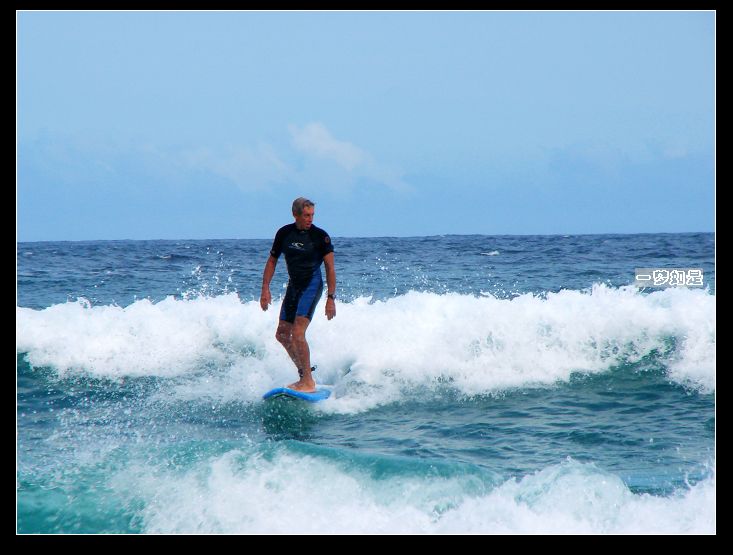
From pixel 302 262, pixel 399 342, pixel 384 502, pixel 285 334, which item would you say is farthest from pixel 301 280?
pixel 384 502

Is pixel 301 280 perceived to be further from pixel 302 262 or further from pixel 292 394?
pixel 292 394

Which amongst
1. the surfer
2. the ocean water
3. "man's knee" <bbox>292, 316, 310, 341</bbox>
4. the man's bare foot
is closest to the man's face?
the surfer

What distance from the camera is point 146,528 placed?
4.69 m

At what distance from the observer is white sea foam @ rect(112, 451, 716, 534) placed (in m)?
4.54

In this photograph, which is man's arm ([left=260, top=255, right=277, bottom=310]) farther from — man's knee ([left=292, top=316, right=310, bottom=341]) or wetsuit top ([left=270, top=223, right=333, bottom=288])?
man's knee ([left=292, top=316, right=310, bottom=341])

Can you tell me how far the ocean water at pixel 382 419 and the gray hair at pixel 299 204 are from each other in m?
2.00

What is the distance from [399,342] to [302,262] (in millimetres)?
2082

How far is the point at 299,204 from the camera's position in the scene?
281 inches

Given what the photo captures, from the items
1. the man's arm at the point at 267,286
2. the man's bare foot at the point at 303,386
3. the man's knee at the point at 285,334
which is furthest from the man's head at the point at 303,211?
the man's bare foot at the point at 303,386

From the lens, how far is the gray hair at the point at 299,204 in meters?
7.14

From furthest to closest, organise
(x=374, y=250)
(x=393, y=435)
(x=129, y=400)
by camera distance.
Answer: (x=374, y=250) → (x=129, y=400) → (x=393, y=435)
